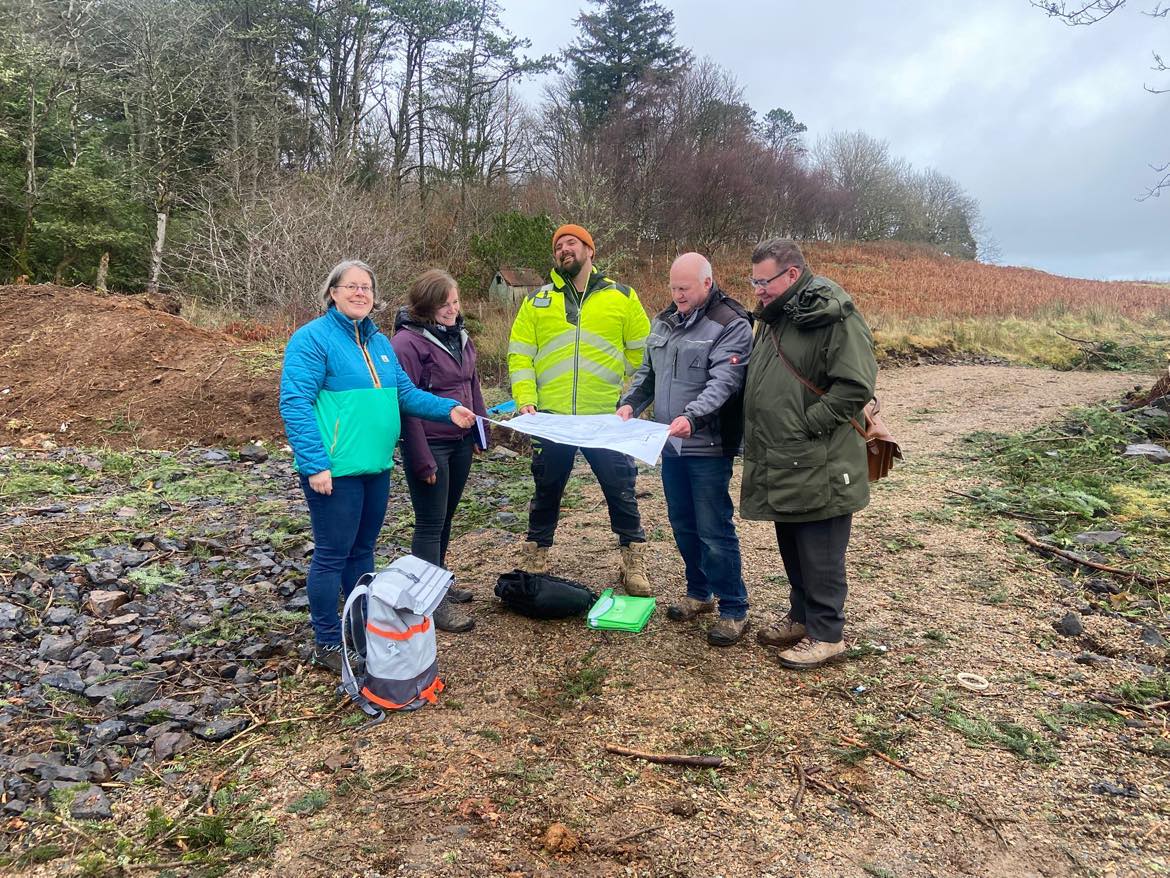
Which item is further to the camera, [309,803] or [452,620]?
[452,620]

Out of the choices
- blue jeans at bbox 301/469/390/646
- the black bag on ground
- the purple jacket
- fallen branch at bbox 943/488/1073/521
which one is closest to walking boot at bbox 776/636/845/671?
the black bag on ground

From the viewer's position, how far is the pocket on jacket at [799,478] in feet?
10.9

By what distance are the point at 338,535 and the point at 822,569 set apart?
2412mm

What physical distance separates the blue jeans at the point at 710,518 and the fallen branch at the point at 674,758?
1128mm

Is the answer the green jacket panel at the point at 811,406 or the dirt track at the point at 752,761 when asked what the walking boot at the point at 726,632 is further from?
the green jacket panel at the point at 811,406

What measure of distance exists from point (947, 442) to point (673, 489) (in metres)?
6.27

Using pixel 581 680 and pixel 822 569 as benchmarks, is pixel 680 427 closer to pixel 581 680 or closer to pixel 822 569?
pixel 822 569

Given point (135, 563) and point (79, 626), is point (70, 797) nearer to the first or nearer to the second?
point (79, 626)

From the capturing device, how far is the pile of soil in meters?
8.65

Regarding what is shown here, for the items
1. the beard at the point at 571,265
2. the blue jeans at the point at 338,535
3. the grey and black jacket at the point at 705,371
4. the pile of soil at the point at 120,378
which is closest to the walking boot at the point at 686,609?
the grey and black jacket at the point at 705,371

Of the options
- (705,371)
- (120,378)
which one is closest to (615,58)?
(120,378)

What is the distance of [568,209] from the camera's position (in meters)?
23.8

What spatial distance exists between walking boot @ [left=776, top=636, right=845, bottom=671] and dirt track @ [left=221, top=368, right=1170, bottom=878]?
0.21 ft

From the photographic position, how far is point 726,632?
3830 mm
